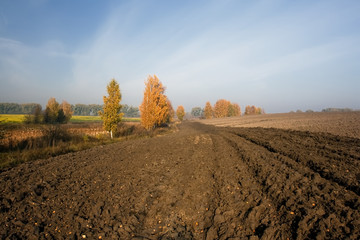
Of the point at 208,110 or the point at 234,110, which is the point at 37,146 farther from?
the point at 234,110

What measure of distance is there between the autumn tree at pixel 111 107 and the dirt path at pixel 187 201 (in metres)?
12.1

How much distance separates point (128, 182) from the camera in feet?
21.8

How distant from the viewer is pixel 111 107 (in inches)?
787

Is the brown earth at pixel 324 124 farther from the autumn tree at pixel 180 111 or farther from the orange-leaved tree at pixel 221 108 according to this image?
the autumn tree at pixel 180 111

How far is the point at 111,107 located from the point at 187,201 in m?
16.8

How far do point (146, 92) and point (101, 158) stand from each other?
1882 centimetres

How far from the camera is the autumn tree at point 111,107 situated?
65.6ft

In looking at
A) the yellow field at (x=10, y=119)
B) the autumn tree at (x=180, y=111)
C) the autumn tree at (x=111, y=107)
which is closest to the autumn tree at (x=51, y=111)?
the yellow field at (x=10, y=119)

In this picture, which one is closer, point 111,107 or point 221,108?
point 111,107

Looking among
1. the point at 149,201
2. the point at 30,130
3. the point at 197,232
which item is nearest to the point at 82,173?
the point at 149,201

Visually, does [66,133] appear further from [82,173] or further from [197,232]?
[197,232]

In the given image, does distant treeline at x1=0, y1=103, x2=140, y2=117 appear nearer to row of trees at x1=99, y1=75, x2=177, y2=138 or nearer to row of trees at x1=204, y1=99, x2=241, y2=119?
row of trees at x1=204, y1=99, x2=241, y2=119

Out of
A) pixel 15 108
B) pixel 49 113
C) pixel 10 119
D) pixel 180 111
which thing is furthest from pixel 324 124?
pixel 15 108

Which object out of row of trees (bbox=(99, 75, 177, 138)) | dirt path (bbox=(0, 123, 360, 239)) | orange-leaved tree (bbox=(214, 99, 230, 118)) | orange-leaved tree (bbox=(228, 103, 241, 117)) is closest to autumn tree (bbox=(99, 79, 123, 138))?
row of trees (bbox=(99, 75, 177, 138))
